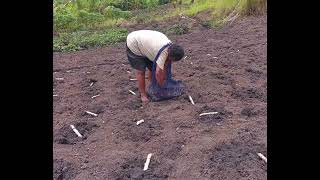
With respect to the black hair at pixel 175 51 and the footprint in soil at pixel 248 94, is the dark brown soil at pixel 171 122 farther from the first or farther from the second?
the black hair at pixel 175 51

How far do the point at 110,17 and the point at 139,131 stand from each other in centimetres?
1067

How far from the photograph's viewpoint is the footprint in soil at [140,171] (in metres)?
4.49

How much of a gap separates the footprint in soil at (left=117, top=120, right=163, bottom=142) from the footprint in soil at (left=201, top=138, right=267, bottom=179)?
93 cm

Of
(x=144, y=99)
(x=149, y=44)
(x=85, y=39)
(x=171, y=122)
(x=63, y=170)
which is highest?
(x=149, y=44)

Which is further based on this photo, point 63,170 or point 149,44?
point 149,44

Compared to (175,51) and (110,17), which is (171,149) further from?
(110,17)

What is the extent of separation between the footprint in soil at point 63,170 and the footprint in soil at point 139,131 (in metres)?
0.87

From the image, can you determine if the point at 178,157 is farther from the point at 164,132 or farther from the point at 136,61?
the point at 136,61

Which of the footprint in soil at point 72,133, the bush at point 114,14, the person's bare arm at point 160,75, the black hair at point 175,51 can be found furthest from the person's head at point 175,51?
the bush at point 114,14

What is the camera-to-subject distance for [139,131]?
5555mm

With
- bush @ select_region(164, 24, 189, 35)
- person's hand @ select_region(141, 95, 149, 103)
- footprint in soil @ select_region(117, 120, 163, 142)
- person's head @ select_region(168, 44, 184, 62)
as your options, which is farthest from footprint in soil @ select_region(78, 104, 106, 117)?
bush @ select_region(164, 24, 189, 35)

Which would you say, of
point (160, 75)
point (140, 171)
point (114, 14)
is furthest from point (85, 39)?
point (140, 171)

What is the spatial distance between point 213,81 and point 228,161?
9.21ft
